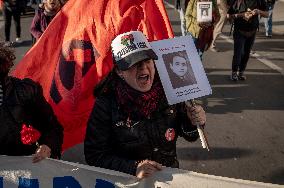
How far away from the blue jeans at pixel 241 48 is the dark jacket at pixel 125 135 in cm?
502

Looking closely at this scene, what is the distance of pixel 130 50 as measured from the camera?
271 cm

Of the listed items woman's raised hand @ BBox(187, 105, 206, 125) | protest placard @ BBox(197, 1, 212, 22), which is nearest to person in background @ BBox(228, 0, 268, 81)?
protest placard @ BBox(197, 1, 212, 22)

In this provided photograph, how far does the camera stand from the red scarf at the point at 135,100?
2.71 meters

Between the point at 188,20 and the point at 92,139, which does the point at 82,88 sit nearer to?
the point at 92,139

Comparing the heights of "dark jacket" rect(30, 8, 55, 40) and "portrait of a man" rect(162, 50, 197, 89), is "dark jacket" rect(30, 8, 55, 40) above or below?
above

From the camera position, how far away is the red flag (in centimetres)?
437

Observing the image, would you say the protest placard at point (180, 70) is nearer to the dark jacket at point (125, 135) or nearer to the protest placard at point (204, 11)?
the dark jacket at point (125, 135)

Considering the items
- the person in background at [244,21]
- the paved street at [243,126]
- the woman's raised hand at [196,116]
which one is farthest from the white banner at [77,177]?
the person in background at [244,21]

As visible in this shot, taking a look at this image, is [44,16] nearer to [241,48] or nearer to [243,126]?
[243,126]

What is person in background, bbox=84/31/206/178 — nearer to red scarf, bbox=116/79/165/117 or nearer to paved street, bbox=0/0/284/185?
red scarf, bbox=116/79/165/117

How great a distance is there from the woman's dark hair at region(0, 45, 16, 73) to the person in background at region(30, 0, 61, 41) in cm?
344

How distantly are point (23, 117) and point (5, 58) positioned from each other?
0.40m

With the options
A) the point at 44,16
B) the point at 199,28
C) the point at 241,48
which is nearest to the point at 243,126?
the point at 199,28

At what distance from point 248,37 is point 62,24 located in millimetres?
3898
